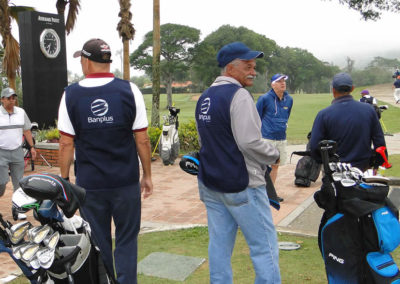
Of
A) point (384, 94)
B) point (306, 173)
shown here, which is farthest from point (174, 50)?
point (306, 173)

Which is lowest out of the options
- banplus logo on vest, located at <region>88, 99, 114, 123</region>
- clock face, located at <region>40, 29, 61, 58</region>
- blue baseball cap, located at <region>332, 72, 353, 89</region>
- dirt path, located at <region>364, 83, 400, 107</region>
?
dirt path, located at <region>364, 83, 400, 107</region>

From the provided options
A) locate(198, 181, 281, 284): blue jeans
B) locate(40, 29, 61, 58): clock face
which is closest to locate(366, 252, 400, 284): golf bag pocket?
locate(198, 181, 281, 284): blue jeans

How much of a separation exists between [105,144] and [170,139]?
7717 mm

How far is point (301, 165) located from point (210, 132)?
5697mm

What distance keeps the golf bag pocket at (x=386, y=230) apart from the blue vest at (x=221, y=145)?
88 centimetres

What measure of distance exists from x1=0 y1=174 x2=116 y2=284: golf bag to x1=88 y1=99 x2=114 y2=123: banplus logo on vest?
3.11 feet

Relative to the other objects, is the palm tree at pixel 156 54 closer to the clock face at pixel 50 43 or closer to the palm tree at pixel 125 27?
the palm tree at pixel 125 27

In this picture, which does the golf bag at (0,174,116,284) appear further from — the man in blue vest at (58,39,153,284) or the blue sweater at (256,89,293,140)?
the blue sweater at (256,89,293,140)

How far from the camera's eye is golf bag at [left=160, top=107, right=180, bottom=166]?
1104 cm

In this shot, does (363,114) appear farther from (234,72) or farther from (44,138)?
(44,138)

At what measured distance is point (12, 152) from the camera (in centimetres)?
652

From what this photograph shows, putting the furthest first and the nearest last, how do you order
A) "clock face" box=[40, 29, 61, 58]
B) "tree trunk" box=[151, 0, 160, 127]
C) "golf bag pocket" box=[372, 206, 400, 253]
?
1. "tree trunk" box=[151, 0, 160, 127]
2. "clock face" box=[40, 29, 61, 58]
3. "golf bag pocket" box=[372, 206, 400, 253]

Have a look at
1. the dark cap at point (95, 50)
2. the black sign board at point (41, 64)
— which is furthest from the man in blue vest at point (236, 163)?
the black sign board at point (41, 64)

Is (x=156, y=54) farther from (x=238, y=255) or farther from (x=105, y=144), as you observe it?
(x=105, y=144)
